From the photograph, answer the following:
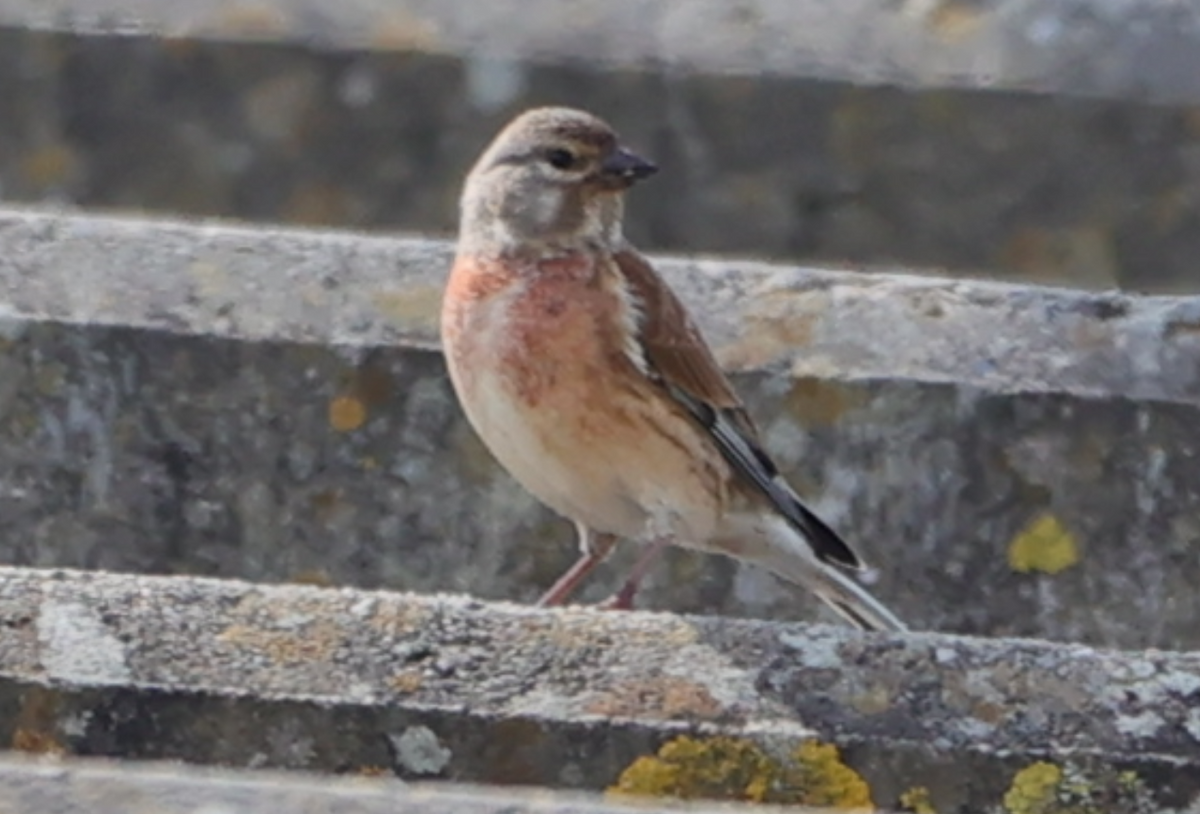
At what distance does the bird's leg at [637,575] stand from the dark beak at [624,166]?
0.71 meters

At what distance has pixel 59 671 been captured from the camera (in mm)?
2160

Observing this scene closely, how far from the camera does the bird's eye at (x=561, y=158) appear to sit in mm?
4938

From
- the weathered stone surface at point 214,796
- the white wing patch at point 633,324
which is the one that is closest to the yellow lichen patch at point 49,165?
the white wing patch at point 633,324

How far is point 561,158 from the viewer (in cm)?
494

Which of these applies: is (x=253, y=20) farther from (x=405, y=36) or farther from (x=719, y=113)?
(x=719, y=113)

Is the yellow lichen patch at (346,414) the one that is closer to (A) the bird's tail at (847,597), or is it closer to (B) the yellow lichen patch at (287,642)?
(A) the bird's tail at (847,597)

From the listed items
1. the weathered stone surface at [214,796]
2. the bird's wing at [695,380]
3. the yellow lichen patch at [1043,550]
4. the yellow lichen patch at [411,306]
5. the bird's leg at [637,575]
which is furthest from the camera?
the bird's wing at [695,380]

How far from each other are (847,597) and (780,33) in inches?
87.7

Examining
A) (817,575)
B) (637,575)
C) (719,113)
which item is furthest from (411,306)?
(719,113)

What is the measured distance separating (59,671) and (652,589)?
191cm

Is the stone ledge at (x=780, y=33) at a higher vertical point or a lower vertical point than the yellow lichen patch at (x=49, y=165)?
higher

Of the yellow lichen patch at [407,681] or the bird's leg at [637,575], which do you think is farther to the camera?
the bird's leg at [637,575]

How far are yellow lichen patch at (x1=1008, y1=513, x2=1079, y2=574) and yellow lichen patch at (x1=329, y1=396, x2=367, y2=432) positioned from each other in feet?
2.41

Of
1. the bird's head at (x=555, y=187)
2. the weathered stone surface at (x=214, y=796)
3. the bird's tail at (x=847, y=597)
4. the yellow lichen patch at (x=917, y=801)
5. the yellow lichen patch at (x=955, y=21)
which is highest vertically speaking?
the yellow lichen patch at (x=955, y=21)
